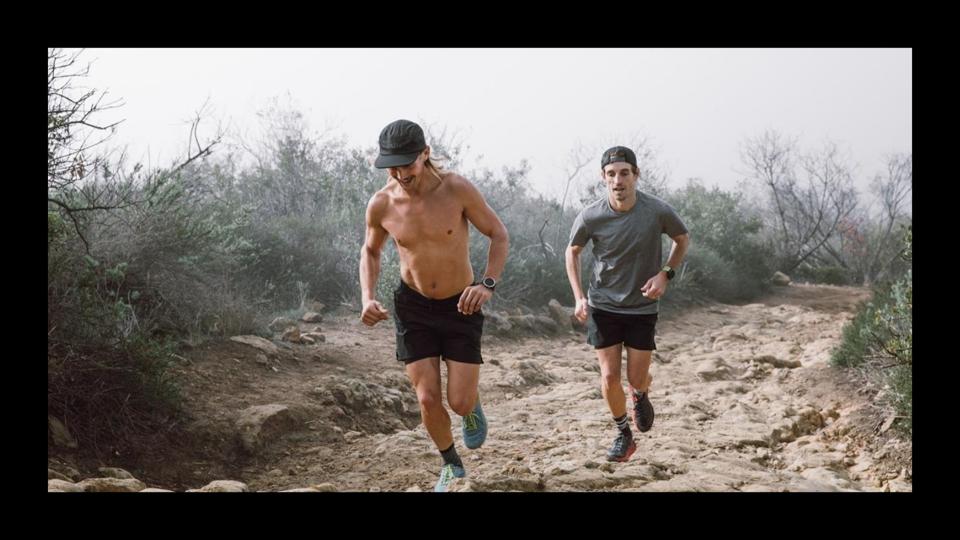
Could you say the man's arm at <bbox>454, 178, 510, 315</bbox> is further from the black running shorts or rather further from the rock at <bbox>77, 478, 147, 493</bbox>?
the rock at <bbox>77, 478, 147, 493</bbox>

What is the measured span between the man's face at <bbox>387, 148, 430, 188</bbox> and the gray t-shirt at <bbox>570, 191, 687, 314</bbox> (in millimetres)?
1369

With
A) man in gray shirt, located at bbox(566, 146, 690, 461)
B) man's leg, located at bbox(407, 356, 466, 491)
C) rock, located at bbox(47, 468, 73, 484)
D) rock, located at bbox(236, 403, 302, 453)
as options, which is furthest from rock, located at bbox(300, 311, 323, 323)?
man's leg, located at bbox(407, 356, 466, 491)

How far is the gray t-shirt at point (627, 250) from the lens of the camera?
5.18 m

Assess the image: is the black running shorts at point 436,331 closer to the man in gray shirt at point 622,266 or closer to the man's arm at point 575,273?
the man's arm at point 575,273

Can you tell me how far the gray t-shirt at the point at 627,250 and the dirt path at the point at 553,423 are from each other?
40.9 inches

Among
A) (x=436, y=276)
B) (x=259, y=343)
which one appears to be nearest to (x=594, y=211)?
(x=436, y=276)

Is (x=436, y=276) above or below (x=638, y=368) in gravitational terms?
above

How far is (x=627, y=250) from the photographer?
203 inches

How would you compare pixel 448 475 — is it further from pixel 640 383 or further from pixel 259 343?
pixel 259 343

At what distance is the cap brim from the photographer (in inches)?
166

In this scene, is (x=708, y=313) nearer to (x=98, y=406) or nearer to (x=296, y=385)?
(x=296, y=385)

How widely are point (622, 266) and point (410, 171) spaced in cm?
159

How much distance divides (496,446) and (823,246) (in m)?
19.5

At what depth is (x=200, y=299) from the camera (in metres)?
8.05
